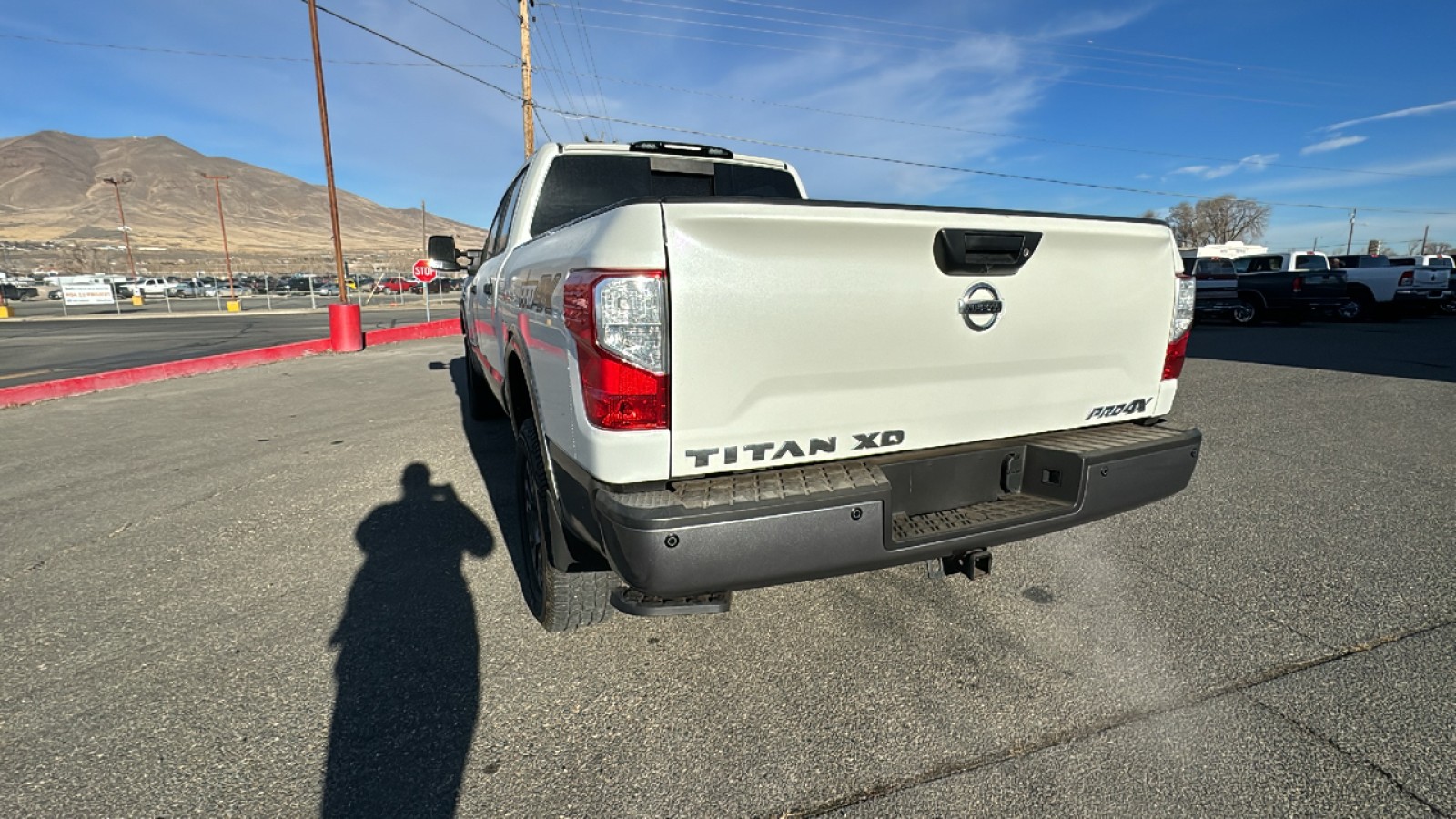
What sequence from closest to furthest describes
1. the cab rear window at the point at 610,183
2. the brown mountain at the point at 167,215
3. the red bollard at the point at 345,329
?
the cab rear window at the point at 610,183 → the red bollard at the point at 345,329 → the brown mountain at the point at 167,215

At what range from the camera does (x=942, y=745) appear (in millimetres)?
2088

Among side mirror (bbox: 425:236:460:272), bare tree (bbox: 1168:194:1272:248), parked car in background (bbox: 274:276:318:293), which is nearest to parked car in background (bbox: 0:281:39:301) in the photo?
parked car in background (bbox: 274:276:318:293)

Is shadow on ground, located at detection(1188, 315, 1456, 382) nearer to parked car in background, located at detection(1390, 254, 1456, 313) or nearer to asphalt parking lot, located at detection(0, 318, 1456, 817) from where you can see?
parked car in background, located at detection(1390, 254, 1456, 313)

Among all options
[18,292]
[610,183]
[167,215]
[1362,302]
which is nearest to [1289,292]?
[1362,302]

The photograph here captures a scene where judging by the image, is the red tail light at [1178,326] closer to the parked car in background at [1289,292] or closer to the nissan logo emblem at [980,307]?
the nissan logo emblem at [980,307]

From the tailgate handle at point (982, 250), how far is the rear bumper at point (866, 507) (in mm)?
600

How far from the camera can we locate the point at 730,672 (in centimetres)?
249

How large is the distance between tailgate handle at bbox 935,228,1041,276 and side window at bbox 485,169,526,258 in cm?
285

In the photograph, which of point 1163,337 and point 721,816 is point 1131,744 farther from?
point 1163,337

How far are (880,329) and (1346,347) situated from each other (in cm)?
1438

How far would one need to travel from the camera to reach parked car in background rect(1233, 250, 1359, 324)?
15.8 m

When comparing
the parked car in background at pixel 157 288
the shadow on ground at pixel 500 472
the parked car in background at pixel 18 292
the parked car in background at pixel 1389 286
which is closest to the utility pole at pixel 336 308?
the shadow on ground at pixel 500 472

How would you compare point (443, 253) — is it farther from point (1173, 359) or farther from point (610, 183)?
point (1173, 359)

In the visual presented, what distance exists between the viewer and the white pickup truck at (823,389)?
1756 millimetres
